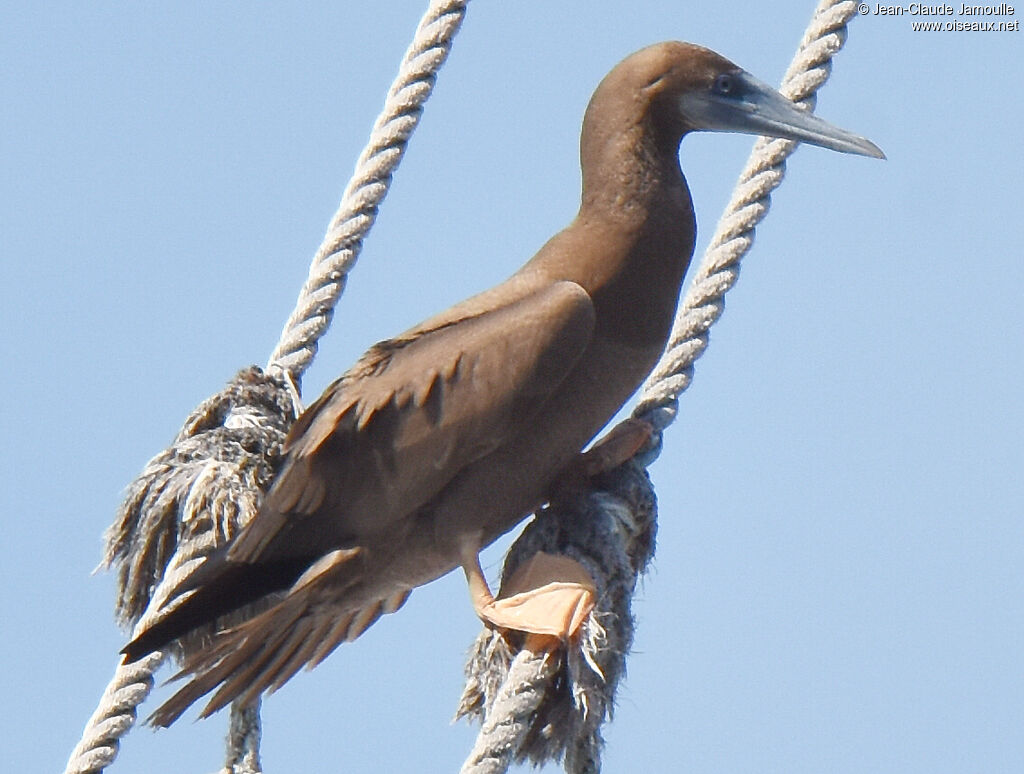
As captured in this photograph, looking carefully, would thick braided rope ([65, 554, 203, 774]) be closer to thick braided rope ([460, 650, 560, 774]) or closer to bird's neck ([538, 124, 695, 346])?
thick braided rope ([460, 650, 560, 774])

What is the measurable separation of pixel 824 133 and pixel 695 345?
0.65 metres

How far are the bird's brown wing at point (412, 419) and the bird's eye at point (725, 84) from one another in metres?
0.70

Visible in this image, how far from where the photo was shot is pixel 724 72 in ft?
15.7

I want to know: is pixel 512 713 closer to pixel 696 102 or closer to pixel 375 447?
pixel 375 447

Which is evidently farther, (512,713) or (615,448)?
(615,448)

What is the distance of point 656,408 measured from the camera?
455 centimetres

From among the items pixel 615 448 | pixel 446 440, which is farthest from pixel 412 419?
pixel 615 448

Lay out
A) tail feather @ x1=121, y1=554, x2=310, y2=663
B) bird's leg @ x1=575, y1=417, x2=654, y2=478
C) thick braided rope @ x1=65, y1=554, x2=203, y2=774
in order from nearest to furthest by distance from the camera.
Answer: thick braided rope @ x1=65, y1=554, x2=203, y2=774
tail feather @ x1=121, y1=554, x2=310, y2=663
bird's leg @ x1=575, y1=417, x2=654, y2=478

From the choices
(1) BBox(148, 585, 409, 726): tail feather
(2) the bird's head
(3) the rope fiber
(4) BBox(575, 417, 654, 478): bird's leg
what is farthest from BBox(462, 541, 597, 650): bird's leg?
(2) the bird's head

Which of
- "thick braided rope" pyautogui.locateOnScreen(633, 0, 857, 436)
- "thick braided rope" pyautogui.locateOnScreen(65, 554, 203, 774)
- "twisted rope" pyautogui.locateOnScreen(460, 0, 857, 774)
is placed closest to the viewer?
"twisted rope" pyautogui.locateOnScreen(460, 0, 857, 774)

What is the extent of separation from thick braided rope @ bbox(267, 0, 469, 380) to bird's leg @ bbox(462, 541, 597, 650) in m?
0.74

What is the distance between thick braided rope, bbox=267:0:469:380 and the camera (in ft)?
15.1

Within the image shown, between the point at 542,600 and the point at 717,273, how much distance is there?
988 mm

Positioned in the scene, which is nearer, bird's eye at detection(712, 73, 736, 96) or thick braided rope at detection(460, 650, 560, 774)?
thick braided rope at detection(460, 650, 560, 774)
